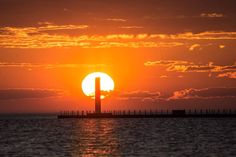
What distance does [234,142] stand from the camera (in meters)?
90.1

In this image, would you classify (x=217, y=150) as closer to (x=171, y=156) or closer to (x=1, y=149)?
(x=171, y=156)

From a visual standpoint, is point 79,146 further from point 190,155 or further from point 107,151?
point 190,155

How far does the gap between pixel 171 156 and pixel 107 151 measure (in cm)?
1091

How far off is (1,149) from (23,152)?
23.4ft

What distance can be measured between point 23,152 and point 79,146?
35.4 feet

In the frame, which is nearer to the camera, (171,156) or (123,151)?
(171,156)

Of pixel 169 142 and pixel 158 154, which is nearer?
pixel 158 154

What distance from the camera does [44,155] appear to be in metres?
73.1

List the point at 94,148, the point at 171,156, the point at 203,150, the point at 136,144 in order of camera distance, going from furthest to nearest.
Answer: the point at 136,144 < the point at 94,148 < the point at 203,150 < the point at 171,156

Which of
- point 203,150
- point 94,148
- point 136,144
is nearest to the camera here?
point 203,150

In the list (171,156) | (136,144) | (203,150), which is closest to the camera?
(171,156)

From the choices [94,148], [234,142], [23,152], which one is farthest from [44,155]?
[234,142]

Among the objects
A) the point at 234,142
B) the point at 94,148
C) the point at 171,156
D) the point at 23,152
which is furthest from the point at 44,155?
the point at 234,142

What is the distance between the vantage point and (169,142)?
90375 millimetres
